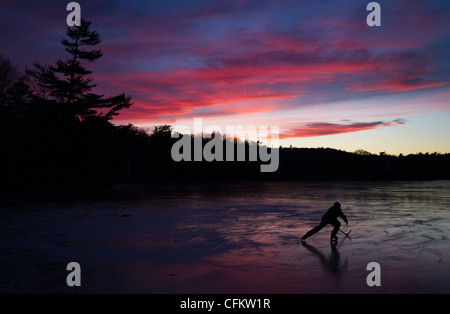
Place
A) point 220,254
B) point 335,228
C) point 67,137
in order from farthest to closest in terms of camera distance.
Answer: point 67,137
point 335,228
point 220,254

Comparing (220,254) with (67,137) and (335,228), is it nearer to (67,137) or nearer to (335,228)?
(335,228)

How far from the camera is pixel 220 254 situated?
410 inches

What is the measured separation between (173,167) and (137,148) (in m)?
13.9

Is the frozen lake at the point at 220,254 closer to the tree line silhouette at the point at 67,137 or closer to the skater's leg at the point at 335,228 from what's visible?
the skater's leg at the point at 335,228

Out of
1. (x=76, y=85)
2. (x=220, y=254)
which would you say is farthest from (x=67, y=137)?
(x=220, y=254)

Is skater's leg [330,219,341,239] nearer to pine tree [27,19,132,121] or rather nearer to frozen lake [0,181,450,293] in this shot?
frozen lake [0,181,450,293]

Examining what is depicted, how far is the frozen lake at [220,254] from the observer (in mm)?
7633

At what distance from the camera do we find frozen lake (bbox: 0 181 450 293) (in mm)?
7633

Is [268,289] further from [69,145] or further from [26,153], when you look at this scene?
[69,145]

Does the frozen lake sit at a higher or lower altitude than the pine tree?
lower

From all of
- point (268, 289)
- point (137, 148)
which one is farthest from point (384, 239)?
point (137, 148)

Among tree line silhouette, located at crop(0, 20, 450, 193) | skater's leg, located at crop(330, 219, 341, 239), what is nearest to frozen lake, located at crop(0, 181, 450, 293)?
skater's leg, located at crop(330, 219, 341, 239)

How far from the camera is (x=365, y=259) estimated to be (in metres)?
9.77

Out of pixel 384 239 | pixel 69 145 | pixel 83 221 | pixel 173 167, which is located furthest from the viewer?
pixel 173 167
